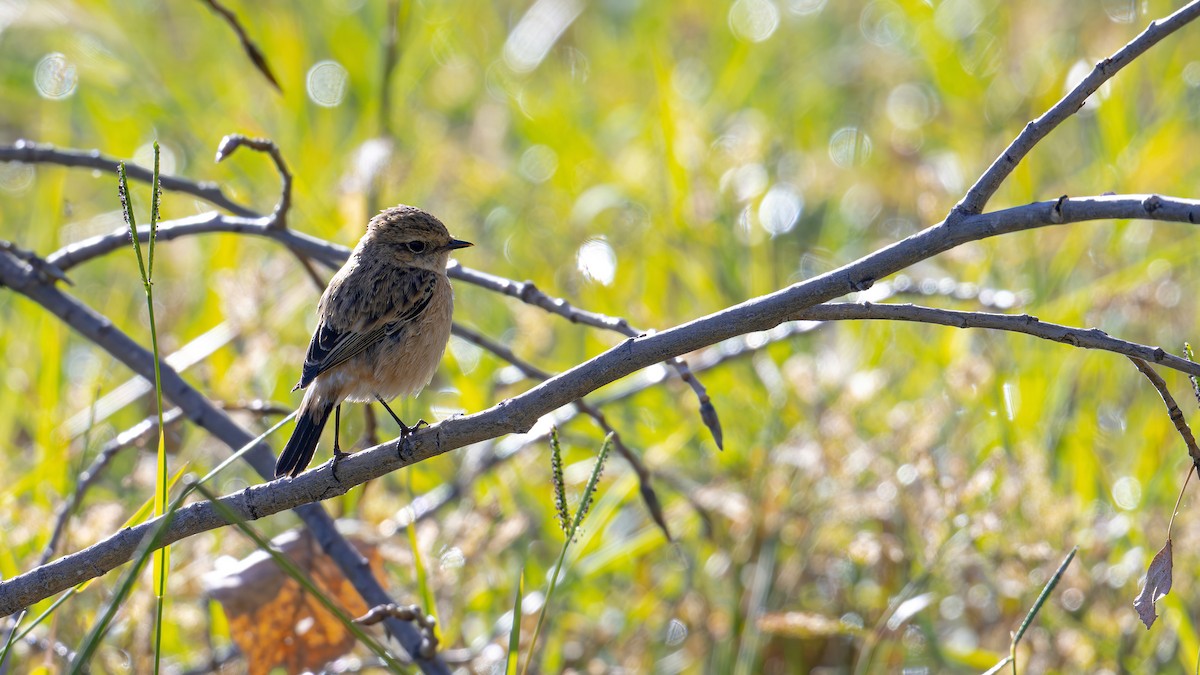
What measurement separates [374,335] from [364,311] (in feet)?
0.29

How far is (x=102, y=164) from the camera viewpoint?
3211 millimetres

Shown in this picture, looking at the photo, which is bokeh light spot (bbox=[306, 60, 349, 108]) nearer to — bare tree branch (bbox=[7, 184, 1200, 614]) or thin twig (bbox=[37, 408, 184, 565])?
thin twig (bbox=[37, 408, 184, 565])

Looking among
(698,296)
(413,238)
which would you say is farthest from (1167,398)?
(698,296)

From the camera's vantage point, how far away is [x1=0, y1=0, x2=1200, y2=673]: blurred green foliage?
11.8 ft

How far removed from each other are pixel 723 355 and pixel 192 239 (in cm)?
290

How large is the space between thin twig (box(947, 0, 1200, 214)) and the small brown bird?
5.56 feet

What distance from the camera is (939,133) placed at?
6195mm

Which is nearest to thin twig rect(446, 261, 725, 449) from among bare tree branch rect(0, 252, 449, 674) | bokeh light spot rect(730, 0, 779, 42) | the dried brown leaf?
bare tree branch rect(0, 252, 449, 674)

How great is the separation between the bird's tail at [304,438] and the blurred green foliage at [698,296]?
54 cm

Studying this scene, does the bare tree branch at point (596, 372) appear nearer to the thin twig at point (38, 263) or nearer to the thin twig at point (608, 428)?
the thin twig at point (608, 428)

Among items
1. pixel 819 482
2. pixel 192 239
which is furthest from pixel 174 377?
pixel 192 239

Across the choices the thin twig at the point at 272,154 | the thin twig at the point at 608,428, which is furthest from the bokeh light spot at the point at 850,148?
the thin twig at the point at 272,154

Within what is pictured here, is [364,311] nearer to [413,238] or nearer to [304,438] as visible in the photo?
[413,238]

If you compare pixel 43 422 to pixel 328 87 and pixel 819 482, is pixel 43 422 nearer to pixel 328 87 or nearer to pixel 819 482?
pixel 819 482
